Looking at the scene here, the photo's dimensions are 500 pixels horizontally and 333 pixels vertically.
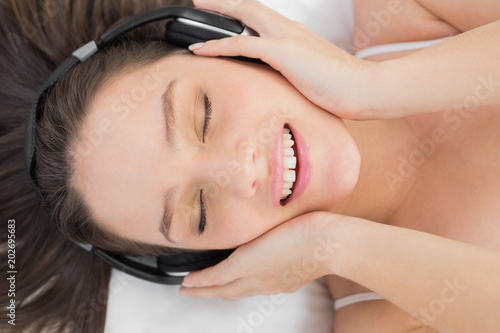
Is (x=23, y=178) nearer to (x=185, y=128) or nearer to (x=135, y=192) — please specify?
(x=135, y=192)

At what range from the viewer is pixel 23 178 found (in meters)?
1.56

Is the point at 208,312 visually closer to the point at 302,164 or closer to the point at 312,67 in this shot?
the point at 302,164

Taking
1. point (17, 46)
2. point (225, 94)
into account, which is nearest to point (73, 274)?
point (17, 46)

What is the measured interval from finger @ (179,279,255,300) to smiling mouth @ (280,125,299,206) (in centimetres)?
30

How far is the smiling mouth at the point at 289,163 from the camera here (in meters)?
1.23

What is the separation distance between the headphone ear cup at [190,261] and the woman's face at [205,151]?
0.17 m

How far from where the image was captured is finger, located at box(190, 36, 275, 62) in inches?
49.8

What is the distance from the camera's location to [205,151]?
3.90 ft

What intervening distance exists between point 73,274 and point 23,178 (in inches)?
14.2

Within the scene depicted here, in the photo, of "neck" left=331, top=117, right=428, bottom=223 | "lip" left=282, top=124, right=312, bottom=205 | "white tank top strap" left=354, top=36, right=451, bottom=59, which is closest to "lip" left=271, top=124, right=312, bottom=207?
"lip" left=282, top=124, right=312, bottom=205

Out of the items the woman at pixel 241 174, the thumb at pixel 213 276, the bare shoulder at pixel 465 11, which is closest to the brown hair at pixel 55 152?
the woman at pixel 241 174

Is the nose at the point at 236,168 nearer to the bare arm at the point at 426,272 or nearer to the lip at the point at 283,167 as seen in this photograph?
the lip at the point at 283,167

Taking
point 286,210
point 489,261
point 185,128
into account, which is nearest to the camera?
point 489,261

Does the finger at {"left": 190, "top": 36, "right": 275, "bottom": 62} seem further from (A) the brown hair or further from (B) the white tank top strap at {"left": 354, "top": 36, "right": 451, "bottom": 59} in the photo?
(B) the white tank top strap at {"left": 354, "top": 36, "right": 451, "bottom": 59}
